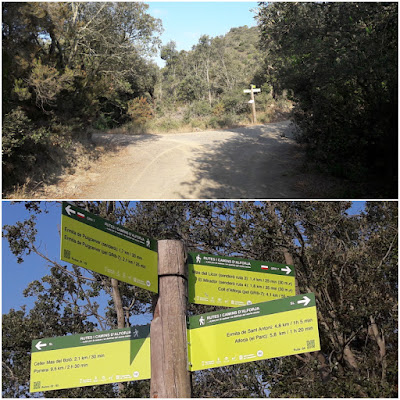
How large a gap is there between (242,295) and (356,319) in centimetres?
523

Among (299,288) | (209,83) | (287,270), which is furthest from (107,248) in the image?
(209,83)

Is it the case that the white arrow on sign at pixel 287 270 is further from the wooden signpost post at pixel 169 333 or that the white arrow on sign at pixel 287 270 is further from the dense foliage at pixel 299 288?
the dense foliage at pixel 299 288

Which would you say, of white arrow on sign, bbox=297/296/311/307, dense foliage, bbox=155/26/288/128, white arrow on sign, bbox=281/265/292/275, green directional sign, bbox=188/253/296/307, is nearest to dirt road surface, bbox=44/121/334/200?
dense foliage, bbox=155/26/288/128

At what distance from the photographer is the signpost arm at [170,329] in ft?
10.1

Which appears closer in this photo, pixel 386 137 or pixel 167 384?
pixel 167 384

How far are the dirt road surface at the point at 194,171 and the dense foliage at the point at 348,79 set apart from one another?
4.95ft

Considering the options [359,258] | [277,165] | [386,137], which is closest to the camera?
A: [359,258]

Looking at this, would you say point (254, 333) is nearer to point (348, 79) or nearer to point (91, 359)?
point (91, 359)

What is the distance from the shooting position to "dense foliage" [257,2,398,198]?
10211mm

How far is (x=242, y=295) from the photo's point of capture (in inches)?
141

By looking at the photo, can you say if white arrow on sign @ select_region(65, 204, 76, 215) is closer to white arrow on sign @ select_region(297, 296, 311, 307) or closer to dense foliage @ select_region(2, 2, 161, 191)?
white arrow on sign @ select_region(297, 296, 311, 307)

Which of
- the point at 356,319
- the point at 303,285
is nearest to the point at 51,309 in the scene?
the point at 303,285

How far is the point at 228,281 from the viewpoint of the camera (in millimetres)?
3551

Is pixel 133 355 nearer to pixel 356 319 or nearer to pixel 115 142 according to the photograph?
pixel 356 319
